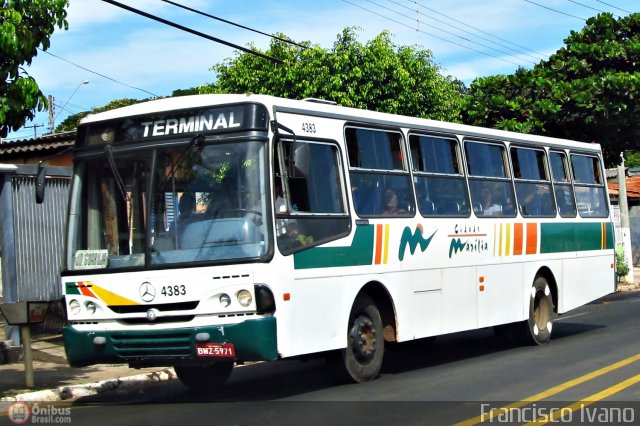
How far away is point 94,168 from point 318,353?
3.06m

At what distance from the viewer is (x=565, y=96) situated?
23.1m

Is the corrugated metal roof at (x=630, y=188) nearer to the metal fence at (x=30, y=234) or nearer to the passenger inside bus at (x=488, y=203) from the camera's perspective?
the passenger inside bus at (x=488, y=203)

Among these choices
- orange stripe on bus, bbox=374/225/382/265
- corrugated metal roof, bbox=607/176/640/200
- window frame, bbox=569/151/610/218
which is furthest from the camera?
corrugated metal roof, bbox=607/176/640/200

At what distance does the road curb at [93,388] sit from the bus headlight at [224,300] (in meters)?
2.94

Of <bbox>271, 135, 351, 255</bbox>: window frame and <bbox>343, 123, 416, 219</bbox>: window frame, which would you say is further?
<bbox>343, 123, 416, 219</bbox>: window frame

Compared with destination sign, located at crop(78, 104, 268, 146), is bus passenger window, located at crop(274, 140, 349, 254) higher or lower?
lower

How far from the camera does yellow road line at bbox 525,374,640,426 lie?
801cm

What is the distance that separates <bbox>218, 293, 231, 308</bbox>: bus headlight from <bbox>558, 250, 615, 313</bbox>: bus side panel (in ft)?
25.2

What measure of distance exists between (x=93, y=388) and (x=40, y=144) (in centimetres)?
1112

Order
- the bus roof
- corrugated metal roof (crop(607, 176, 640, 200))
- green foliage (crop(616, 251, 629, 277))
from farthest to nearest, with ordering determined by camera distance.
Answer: corrugated metal roof (crop(607, 176, 640, 200)) < green foliage (crop(616, 251, 629, 277)) < the bus roof

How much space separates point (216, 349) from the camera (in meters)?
8.80

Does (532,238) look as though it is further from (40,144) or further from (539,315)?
(40,144)

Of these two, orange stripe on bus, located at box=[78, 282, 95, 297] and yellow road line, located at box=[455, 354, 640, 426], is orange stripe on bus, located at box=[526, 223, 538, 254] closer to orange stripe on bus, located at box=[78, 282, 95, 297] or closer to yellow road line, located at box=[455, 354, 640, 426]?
yellow road line, located at box=[455, 354, 640, 426]

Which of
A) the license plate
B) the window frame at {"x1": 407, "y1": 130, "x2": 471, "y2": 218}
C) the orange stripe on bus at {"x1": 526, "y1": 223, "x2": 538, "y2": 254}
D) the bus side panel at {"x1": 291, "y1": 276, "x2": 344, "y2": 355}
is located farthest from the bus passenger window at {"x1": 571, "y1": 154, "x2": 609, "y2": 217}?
the license plate
